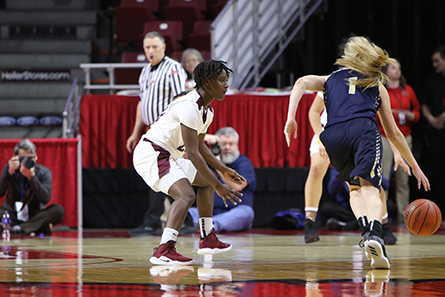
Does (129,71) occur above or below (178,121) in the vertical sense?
above

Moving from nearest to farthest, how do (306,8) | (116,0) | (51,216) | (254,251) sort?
(254,251)
(51,216)
(306,8)
(116,0)

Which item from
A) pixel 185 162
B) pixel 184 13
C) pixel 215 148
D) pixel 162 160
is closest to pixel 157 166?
pixel 162 160

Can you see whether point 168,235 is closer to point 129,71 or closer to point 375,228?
Result: point 375,228

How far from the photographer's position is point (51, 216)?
726 cm

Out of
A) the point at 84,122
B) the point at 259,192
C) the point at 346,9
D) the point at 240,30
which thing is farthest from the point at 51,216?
the point at 346,9

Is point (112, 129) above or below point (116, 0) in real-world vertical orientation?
below

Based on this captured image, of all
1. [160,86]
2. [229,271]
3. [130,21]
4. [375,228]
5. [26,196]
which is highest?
[130,21]

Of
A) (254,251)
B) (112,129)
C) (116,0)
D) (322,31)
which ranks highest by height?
(116,0)

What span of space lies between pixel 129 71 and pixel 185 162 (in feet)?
21.0

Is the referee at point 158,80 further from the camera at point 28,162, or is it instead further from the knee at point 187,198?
the knee at point 187,198

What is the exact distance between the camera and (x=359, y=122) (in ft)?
13.3

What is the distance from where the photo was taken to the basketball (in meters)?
4.62

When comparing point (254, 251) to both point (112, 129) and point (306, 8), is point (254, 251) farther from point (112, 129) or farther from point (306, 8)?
point (306, 8)

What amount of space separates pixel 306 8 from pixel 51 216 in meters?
5.62
